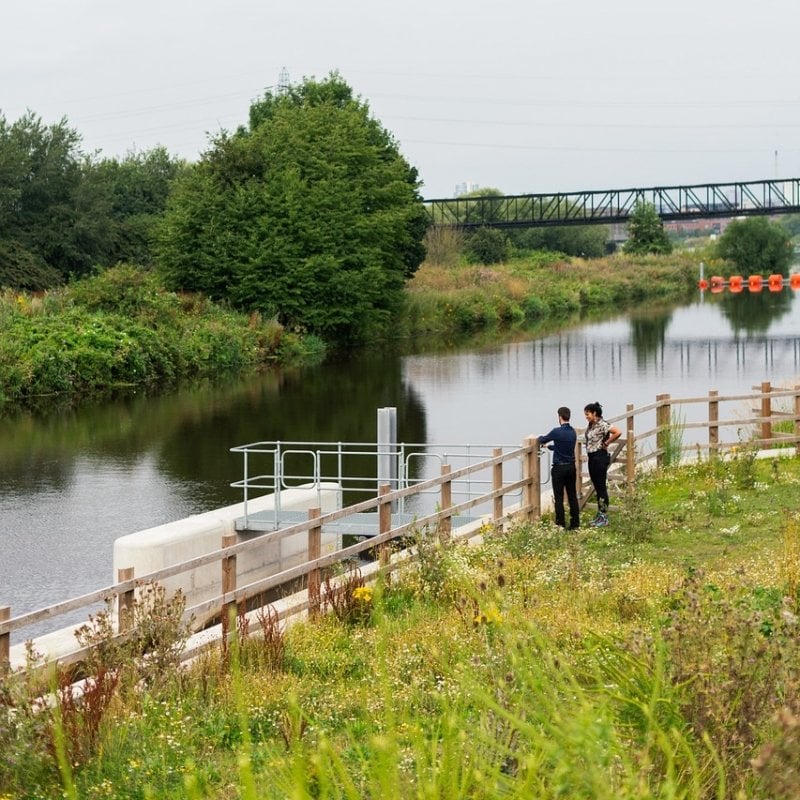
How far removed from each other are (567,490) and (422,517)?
336cm

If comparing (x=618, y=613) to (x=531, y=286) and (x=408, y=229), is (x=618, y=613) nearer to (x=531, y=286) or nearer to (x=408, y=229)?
(x=408, y=229)

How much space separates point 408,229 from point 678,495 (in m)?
47.4

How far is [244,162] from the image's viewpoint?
54938mm

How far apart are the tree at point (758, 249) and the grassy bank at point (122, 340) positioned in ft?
295

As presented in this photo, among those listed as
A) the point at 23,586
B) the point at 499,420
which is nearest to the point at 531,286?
the point at 499,420

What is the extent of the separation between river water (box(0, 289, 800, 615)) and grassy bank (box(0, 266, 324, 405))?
251 centimetres

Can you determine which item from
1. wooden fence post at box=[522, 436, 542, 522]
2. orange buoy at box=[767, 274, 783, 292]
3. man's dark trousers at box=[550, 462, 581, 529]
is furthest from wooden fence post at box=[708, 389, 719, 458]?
orange buoy at box=[767, 274, 783, 292]

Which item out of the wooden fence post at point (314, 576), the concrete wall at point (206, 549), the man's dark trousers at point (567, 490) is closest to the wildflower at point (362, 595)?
the wooden fence post at point (314, 576)

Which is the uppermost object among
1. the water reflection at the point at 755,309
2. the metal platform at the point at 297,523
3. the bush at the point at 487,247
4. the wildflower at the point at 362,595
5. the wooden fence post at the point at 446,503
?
the bush at the point at 487,247

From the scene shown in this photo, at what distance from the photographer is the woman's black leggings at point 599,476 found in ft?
56.5

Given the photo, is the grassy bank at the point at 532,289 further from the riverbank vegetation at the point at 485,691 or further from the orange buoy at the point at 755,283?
the riverbank vegetation at the point at 485,691

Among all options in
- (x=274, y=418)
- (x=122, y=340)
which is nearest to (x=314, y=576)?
(x=274, y=418)

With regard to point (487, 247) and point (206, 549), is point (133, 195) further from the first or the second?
point (206, 549)

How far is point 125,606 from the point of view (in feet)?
30.5
